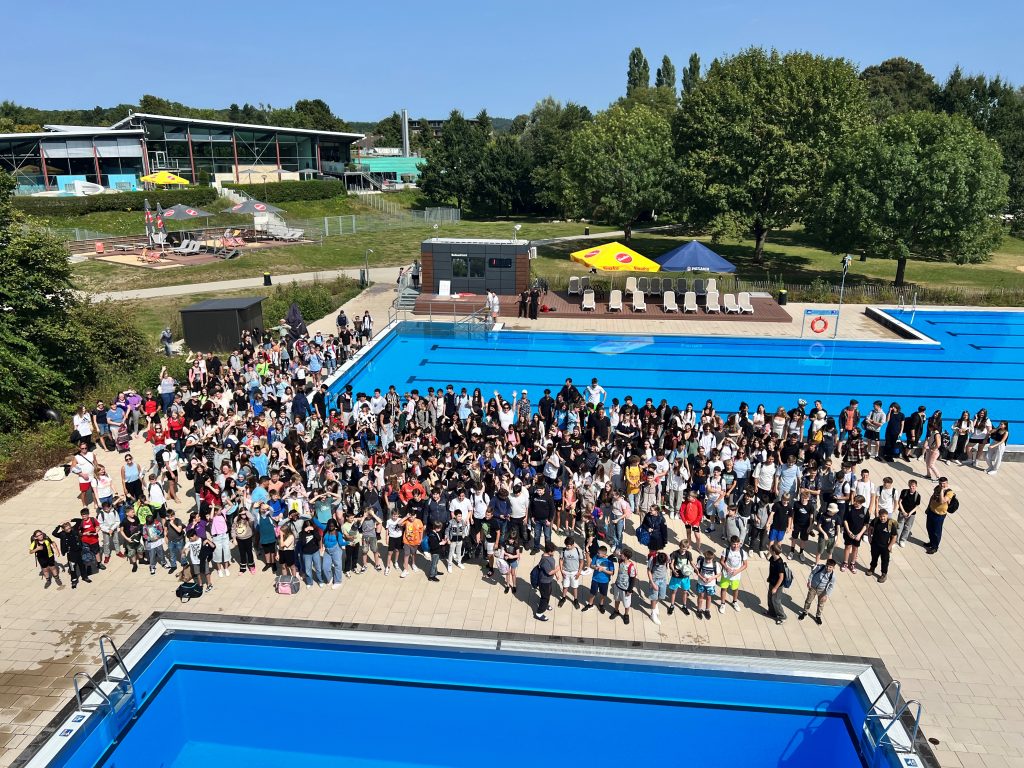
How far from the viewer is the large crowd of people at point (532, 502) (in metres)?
10.0

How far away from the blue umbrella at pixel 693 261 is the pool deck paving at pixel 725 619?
51.1ft

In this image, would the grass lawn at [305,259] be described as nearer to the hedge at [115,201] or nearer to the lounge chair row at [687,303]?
the hedge at [115,201]

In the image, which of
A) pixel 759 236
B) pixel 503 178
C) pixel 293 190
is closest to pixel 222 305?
pixel 759 236

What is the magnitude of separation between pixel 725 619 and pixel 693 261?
60.8ft

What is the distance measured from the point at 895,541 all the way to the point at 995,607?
1.82 m

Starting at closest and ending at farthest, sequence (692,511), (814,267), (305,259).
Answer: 1. (692,511)
2. (814,267)
3. (305,259)

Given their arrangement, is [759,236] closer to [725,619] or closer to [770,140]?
[770,140]

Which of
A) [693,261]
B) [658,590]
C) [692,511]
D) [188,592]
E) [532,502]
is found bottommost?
[188,592]

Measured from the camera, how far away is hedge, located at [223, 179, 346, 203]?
53.5 m

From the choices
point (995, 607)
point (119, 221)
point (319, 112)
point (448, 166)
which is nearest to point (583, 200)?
point (448, 166)

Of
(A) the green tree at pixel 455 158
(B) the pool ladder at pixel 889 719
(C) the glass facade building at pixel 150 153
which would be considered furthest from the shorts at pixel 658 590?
(C) the glass facade building at pixel 150 153

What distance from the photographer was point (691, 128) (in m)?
35.4

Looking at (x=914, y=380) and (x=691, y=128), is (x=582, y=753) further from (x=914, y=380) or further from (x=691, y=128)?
(x=691, y=128)

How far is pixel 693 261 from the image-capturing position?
85.2ft
